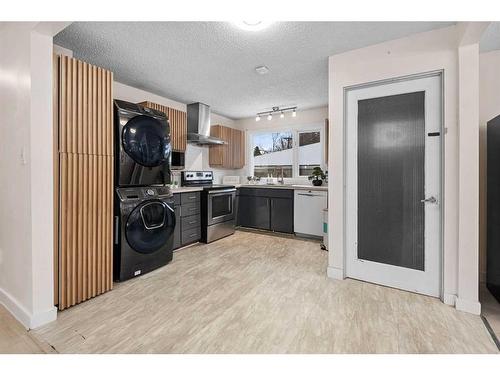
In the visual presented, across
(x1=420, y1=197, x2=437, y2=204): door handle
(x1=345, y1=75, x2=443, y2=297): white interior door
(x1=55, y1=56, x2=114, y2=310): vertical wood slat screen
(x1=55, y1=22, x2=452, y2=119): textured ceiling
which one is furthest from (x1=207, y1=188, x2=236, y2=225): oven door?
(x1=420, y1=197, x2=437, y2=204): door handle

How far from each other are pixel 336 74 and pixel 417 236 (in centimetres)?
184

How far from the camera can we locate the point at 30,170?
1706mm

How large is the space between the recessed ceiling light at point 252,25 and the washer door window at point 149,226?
6.46ft

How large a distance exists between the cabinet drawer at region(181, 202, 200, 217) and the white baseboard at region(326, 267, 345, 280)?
2150 mm

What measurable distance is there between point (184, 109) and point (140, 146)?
2130 mm

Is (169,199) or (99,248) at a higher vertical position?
(169,199)

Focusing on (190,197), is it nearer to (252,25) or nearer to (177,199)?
(177,199)

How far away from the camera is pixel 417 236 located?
2.26 meters

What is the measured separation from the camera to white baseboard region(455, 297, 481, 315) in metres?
1.92

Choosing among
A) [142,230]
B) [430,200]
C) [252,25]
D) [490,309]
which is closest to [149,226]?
[142,230]

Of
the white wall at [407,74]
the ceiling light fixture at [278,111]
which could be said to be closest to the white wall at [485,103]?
the white wall at [407,74]

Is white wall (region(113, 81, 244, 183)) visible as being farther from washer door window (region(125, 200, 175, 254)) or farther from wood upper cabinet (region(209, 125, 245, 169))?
washer door window (region(125, 200, 175, 254))
